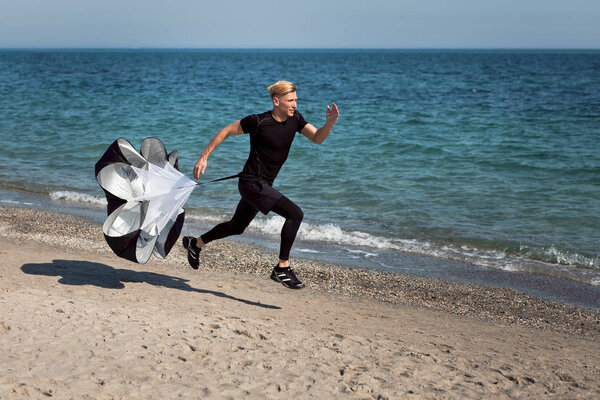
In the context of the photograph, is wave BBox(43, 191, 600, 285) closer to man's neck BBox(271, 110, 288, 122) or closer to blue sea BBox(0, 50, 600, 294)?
blue sea BBox(0, 50, 600, 294)

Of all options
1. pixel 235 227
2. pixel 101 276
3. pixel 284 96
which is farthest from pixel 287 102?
pixel 101 276

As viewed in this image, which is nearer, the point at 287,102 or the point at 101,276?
the point at 287,102

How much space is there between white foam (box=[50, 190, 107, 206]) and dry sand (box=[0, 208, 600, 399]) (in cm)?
428

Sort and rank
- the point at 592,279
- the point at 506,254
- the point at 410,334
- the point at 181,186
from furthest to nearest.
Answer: the point at 506,254 → the point at 592,279 → the point at 181,186 → the point at 410,334

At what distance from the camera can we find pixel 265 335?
487cm

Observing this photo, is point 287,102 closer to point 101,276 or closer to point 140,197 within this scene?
point 140,197

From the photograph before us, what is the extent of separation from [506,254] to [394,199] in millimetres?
3423

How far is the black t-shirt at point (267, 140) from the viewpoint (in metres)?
5.50

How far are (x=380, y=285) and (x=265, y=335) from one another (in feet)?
9.04

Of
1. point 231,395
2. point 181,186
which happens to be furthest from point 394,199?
point 231,395

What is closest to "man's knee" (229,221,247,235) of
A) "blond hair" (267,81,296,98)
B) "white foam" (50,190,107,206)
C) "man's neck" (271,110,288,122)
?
"man's neck" (271,110,288,122)

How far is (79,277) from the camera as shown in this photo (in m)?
6.25

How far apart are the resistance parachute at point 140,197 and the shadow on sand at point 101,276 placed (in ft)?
1.82

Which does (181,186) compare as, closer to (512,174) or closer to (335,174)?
(335,174)
